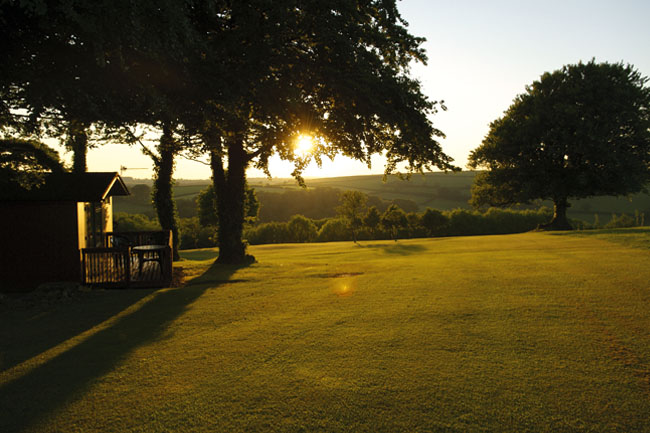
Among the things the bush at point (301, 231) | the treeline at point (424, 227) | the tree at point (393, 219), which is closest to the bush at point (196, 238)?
the treeline at point (424, 227)

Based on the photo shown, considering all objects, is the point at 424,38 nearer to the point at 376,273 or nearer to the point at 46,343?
the point at 376,273

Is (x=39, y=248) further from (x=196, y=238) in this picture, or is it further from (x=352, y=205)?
(x=196, y=238)

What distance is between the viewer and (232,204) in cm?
1923

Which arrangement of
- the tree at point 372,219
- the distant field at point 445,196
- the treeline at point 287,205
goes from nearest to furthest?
the tree at point 372,219
the distant field at point 445,196
the treeline at point 287,205

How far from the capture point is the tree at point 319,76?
1017cm

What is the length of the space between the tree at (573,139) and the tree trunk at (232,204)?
25834 millimetres

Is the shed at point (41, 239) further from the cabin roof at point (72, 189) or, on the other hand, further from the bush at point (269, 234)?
the bush at point (269, 234)

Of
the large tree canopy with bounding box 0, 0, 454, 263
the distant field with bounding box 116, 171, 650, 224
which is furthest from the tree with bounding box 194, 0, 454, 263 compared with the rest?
the distant field with bounding box 116, 171, 650, 224

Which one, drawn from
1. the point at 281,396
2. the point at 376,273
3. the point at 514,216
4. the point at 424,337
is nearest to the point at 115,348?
the point at 281,396

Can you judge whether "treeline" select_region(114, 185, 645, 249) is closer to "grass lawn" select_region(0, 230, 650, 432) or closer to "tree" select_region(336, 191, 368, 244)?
"tree" select_region(336, 191, 368, 244)

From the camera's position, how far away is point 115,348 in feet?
22.5

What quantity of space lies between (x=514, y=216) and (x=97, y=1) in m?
64.7

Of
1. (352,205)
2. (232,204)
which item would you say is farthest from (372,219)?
(232,204)

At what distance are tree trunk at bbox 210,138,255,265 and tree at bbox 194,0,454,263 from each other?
183 inches
